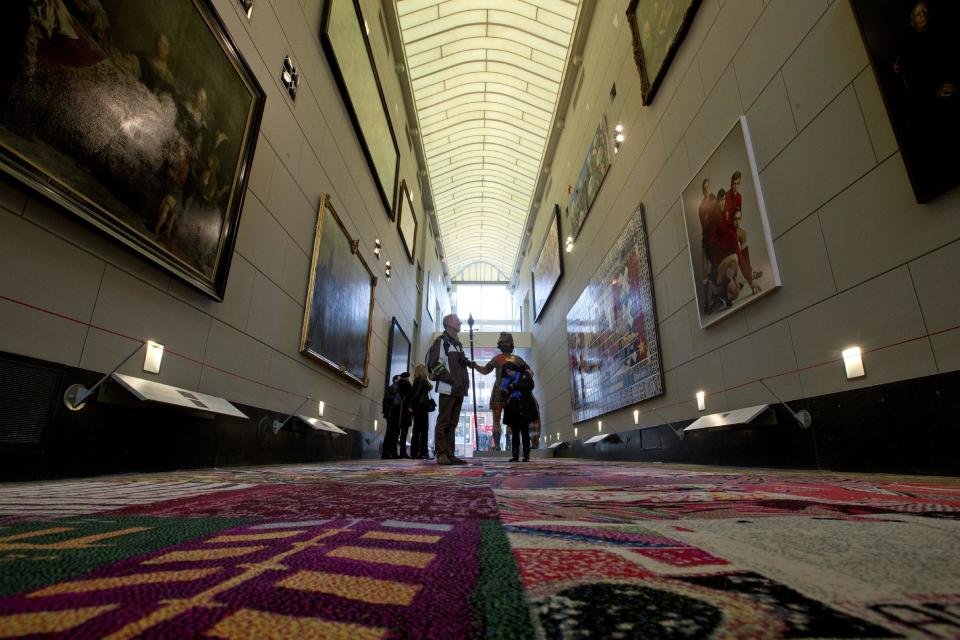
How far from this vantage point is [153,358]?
2457mm

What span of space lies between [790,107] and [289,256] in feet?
14.0

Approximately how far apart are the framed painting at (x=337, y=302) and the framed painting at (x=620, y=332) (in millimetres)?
3821

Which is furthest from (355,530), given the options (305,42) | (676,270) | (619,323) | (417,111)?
(417,111)

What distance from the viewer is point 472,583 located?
1.29ft

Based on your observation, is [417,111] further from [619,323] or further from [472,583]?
[472,583]

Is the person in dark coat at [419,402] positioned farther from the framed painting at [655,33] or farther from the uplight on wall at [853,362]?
the framed painting at [655,33]

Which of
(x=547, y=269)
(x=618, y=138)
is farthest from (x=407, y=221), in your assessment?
(x=618, y=138)

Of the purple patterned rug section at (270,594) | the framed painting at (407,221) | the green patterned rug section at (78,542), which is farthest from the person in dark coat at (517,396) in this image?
the framed painting at (407,221)

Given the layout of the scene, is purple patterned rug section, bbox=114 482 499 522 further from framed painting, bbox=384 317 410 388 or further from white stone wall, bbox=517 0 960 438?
framed painting, bbox=384 317 410 388

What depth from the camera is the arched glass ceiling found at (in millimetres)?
8852

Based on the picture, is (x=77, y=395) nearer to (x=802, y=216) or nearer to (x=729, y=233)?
(x=802, y=216)

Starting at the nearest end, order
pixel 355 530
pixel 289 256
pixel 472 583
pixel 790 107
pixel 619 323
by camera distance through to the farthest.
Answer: pixel 472 583, pixel 355 530, pixel 790 107, pixel 289 256, pixel 619 323

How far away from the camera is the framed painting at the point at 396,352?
8.55m

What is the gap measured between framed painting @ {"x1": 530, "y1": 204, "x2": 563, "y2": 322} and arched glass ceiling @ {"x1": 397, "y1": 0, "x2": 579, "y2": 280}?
243 centimetres
